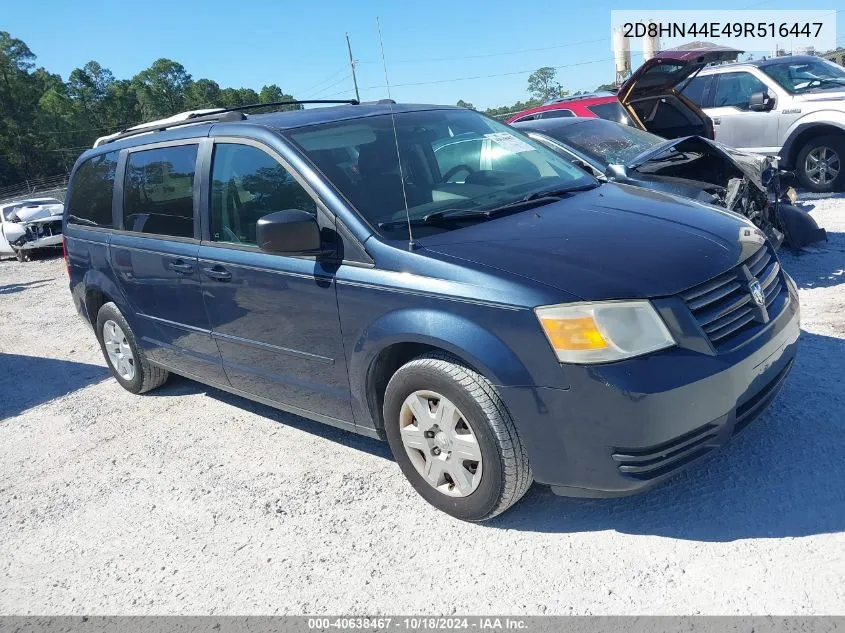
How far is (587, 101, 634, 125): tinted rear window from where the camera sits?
8797 mm

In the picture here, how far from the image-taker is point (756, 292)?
2.98 metres

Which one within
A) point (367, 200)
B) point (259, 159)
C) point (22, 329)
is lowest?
point (22, 329)

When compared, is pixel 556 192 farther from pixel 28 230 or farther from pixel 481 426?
pixel 28 230

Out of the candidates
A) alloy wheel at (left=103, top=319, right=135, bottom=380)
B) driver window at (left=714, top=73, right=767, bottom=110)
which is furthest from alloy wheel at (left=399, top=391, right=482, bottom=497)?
driver window at (left=714, top=73, right=767, bottom=110)

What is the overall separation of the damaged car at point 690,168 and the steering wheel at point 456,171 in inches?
81.4

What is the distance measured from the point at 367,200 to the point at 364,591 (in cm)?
172

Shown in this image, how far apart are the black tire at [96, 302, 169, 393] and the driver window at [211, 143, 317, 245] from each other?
1606mm

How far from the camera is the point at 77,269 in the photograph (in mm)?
5500

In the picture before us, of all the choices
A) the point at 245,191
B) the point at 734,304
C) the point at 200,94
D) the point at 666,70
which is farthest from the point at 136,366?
the point at 200,94

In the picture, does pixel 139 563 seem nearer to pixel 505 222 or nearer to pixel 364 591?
pixel 364 591

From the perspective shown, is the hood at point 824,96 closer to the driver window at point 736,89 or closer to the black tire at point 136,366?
the driver window at point 736,89

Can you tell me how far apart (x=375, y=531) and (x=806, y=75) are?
9.62 meters

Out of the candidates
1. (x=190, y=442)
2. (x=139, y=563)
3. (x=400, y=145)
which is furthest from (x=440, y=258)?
(x=190, y=442)

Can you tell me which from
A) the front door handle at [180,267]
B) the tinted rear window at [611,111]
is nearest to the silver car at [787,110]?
the tinted rear window at [611,111]
